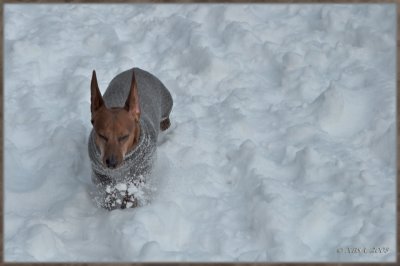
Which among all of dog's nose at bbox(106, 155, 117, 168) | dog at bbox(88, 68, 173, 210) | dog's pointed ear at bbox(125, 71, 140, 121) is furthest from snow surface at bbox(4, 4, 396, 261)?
dog's pointed ear at bbox(125, 71, 140, 121)

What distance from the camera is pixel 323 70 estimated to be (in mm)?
5008

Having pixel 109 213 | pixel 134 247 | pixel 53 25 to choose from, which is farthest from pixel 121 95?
pixel 53 25

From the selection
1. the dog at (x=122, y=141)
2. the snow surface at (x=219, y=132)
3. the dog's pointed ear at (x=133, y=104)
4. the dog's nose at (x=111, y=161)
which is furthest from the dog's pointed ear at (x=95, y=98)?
the snow surface at (x=219, y=132)

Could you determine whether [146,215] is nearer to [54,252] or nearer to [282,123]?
[54,252]

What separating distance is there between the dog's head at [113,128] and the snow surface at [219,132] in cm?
45

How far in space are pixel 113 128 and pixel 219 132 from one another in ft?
3.86

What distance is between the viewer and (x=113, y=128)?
138 inches

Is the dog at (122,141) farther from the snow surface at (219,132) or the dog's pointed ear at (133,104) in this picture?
the snow surface at (219,132)

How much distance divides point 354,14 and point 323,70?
2.75 ft

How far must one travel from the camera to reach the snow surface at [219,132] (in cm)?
360

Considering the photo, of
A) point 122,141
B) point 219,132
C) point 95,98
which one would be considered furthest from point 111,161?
point 219,132

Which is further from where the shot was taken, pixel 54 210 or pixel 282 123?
pixel 282 123

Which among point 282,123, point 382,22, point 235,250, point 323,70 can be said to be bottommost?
point 235,250

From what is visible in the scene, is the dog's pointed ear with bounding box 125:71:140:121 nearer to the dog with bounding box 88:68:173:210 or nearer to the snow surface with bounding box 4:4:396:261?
the dog with bounding box 88:68:173:210
